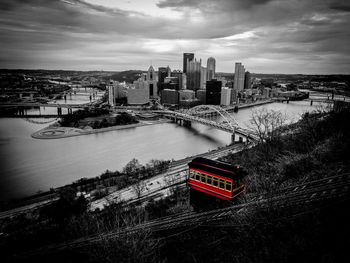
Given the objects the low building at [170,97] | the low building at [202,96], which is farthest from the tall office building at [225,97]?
the low building at [170,97]

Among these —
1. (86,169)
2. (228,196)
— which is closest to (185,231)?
(228,196)

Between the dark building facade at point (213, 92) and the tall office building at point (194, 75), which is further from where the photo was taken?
the tall office building at point (194, 75)

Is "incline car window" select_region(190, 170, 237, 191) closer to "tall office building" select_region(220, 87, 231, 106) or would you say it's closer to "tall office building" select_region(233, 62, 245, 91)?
"tall office building" select_region(220, 87, 231, 106)

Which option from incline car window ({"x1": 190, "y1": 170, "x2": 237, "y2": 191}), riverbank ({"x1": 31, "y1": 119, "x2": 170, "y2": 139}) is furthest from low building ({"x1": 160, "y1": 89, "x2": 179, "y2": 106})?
incline car window ({"x1": 190, "y1": 170, "x2": 237, "y2": 191})

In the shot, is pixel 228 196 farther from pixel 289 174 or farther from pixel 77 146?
pixel 77 146

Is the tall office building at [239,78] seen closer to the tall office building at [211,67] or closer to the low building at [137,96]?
the tall office building at [211,67]

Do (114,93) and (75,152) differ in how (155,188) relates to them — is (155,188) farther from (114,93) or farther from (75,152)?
(114,93)

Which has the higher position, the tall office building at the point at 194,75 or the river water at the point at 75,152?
the tall office building at the point at 194,75
